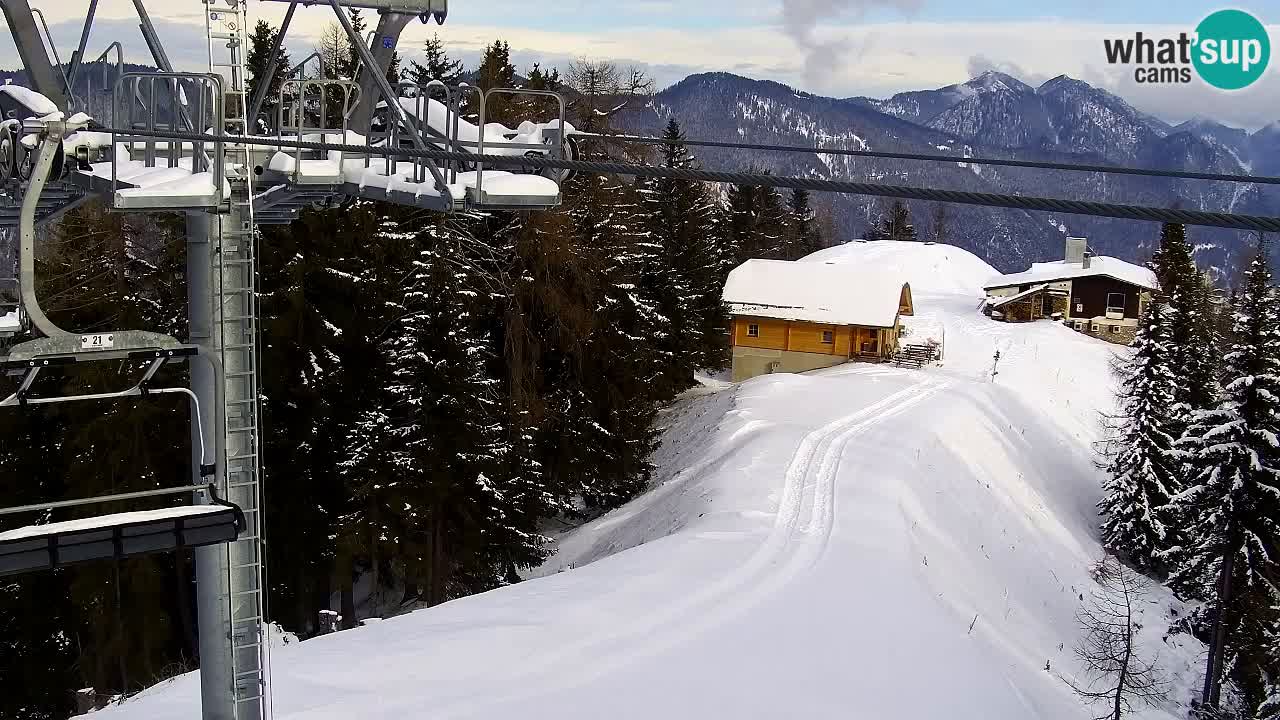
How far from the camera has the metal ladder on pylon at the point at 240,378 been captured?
30.6 ft

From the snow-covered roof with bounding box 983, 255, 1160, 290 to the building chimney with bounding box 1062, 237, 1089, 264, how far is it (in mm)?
422

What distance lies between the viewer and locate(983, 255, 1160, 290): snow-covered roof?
73.6 metres

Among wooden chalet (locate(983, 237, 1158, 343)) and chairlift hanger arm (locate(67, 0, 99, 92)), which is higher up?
chairlift hanger arm (locate(67, 0, 99, 92))

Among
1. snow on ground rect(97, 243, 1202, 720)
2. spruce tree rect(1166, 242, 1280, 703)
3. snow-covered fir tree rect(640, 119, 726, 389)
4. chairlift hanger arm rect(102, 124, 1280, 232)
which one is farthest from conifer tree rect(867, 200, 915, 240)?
chairlift hanger arm rect(102, 124, 1280, 232)

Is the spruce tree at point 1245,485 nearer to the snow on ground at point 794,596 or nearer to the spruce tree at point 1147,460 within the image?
the snow on ground at point 794,596

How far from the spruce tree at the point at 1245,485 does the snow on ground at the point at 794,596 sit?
10.2ft

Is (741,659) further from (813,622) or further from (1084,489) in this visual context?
(1084,489)

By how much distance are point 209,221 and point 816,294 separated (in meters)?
47.6

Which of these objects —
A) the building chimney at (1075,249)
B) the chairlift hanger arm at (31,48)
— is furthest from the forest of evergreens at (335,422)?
the building chimney at (1075,249)

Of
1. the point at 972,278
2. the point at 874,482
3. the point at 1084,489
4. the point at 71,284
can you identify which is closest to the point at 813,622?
the point at 874,482

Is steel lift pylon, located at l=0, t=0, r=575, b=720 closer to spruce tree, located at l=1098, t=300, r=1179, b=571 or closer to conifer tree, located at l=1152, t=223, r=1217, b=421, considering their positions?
conifer tree, located at l=1152, t=223, r=1217, b=421

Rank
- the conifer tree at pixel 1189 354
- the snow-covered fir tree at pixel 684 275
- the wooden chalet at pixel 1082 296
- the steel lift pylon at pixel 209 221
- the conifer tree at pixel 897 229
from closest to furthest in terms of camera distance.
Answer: the steel lift pylon at pixel 209 221 < the conifer tree at pixel 1189 354 < the snow-covered fir tree at pixel 684 275 < the wooden chalet at pixel 1082 296 < the conifer tree at pixel 897 229

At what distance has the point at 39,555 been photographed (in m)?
7.48

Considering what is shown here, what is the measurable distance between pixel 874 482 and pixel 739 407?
12122mm
